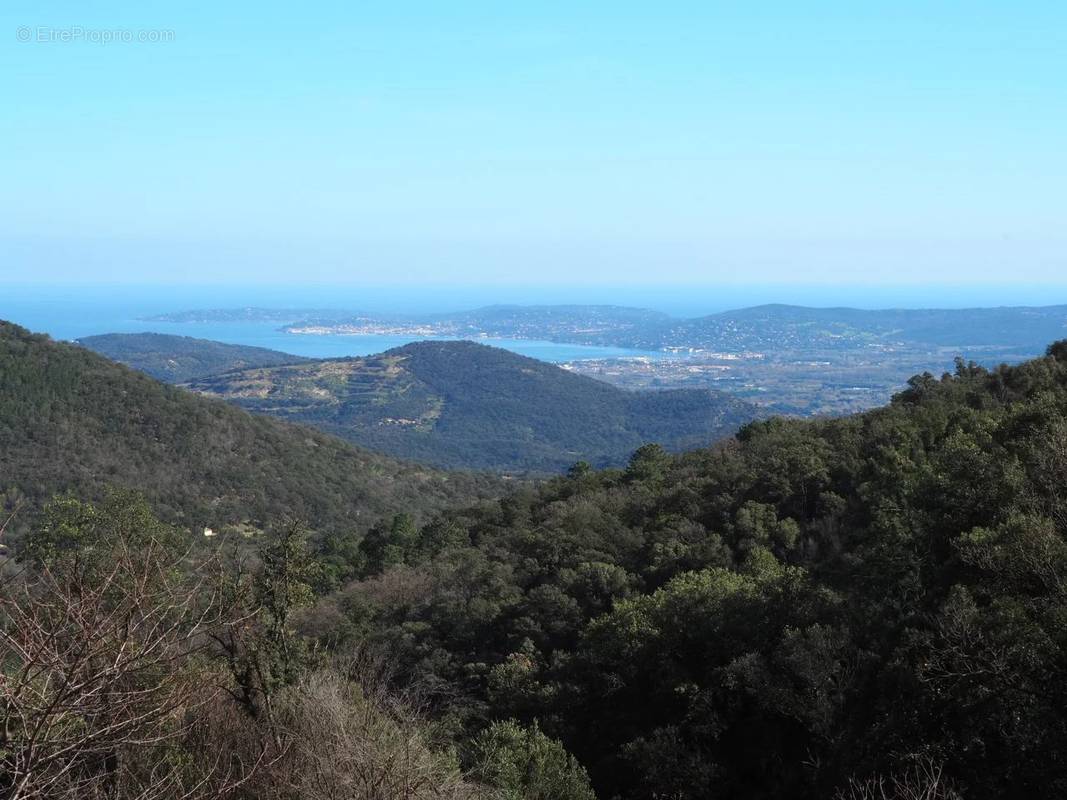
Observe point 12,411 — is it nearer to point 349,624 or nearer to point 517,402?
point 349,624

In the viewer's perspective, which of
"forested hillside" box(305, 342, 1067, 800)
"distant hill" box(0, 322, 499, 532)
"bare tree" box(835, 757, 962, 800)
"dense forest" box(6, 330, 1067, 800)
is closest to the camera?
"dense forest" box(6, 330, 1067, 800)

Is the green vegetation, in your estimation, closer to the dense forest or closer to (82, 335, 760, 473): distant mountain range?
the dense forest

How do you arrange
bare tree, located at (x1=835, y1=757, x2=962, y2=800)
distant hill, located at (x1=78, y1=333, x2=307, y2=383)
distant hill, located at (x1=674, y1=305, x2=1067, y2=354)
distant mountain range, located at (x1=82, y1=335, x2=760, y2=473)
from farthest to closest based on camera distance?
distant hill, located at (x1=674, y1=305, x2=1067, y2=354) < distant hill, located at (x1=78, y1=333, x2=307, y2=383) < distant mountain range, located at (x1=82, y1=335, x2=760, y2=473) < bare tree, located at (x1=835, y1=757, x2=962, y2=800)

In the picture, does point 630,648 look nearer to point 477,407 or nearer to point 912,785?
point 912,785

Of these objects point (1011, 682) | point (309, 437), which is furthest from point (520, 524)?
point (309, 437)

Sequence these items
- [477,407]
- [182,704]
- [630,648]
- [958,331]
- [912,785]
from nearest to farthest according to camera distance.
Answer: [182,704] → [912,785] → [630,648] → [477,407] → [958,331]

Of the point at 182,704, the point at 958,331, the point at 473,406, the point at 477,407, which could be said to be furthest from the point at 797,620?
the point at 958,331

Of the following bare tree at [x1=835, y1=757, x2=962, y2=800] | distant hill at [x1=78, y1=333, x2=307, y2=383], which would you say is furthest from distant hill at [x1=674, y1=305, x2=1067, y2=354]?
bare tree at [x1=835, y1=757, x2=962, y2=800]
